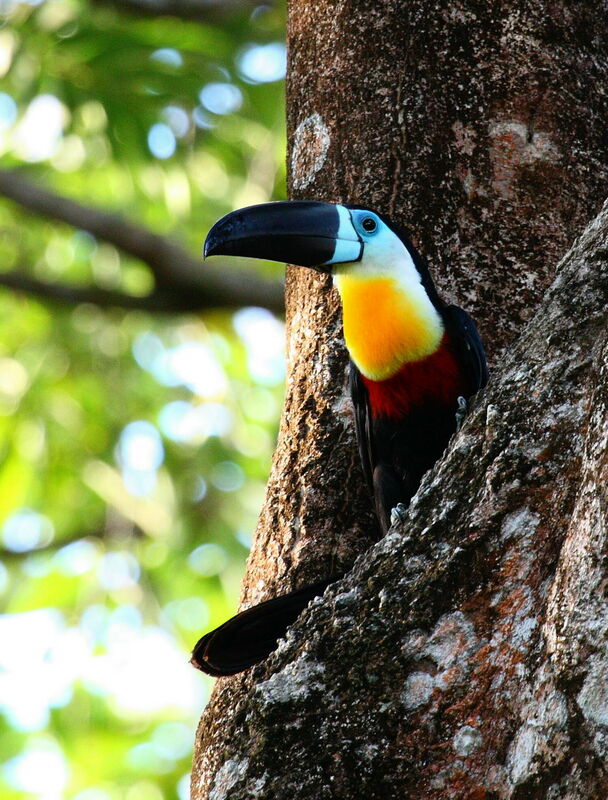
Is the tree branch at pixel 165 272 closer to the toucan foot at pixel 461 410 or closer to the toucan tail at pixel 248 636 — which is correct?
the toucan foot at pixel 461 410

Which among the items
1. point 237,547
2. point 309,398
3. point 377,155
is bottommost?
point 237,547

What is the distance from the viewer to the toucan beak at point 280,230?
3191 mm

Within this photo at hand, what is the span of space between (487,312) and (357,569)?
1256mm

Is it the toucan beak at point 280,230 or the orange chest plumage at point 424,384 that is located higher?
the toucan beak at point 280,230

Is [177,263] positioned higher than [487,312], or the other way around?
[487,312]

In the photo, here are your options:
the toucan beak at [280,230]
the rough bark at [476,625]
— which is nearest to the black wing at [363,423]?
the toucan beak at [280,230]

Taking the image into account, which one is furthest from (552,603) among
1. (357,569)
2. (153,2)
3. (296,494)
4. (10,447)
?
(10,447)

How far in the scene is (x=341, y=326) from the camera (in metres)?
3.42

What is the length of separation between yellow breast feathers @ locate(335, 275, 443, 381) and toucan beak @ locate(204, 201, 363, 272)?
19 cm

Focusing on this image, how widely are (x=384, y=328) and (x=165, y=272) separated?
2.84 meters

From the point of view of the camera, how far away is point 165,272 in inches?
231

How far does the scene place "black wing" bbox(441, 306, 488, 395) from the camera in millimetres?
3119

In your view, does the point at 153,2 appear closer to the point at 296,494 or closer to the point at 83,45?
the point at 83,45

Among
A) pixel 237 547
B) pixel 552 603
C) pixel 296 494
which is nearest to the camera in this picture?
pixel 552 603
